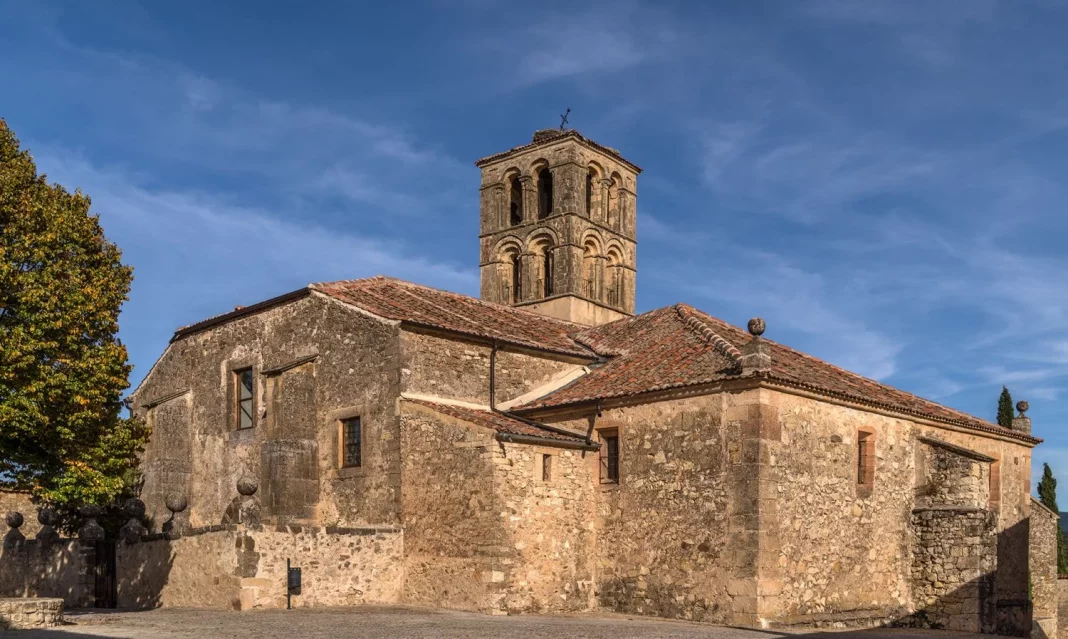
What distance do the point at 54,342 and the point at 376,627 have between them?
25.9ft

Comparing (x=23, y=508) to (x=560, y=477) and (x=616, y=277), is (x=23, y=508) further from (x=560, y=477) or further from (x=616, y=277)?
(x=616, y=277)

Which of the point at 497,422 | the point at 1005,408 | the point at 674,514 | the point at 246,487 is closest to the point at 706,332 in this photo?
the point at 674,514

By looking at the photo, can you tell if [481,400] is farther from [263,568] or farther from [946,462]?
[946,462]

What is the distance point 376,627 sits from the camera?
15.7 m

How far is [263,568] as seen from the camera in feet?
61.5

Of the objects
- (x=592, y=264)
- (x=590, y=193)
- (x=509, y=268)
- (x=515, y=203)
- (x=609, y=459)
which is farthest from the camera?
(x=515, y=203)

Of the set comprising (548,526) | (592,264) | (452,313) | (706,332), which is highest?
(592,264)

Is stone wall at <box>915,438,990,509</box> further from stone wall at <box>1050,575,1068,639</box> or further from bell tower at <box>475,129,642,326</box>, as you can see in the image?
stone wall at <box>1050,575,1068,639</box>

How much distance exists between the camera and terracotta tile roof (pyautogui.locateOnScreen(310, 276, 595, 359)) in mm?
22344


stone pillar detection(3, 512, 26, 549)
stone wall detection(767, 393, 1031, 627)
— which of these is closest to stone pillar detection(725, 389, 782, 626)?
stone wall detection(767, 393, 1031, 627)

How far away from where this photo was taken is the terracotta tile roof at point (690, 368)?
20391 mm

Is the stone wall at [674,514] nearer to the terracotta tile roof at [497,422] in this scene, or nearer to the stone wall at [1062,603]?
the terracotta tile roof at [497,422]

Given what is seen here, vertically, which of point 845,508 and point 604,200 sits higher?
point 604,200

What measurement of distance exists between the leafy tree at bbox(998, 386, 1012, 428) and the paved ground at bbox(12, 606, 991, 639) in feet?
78.5
